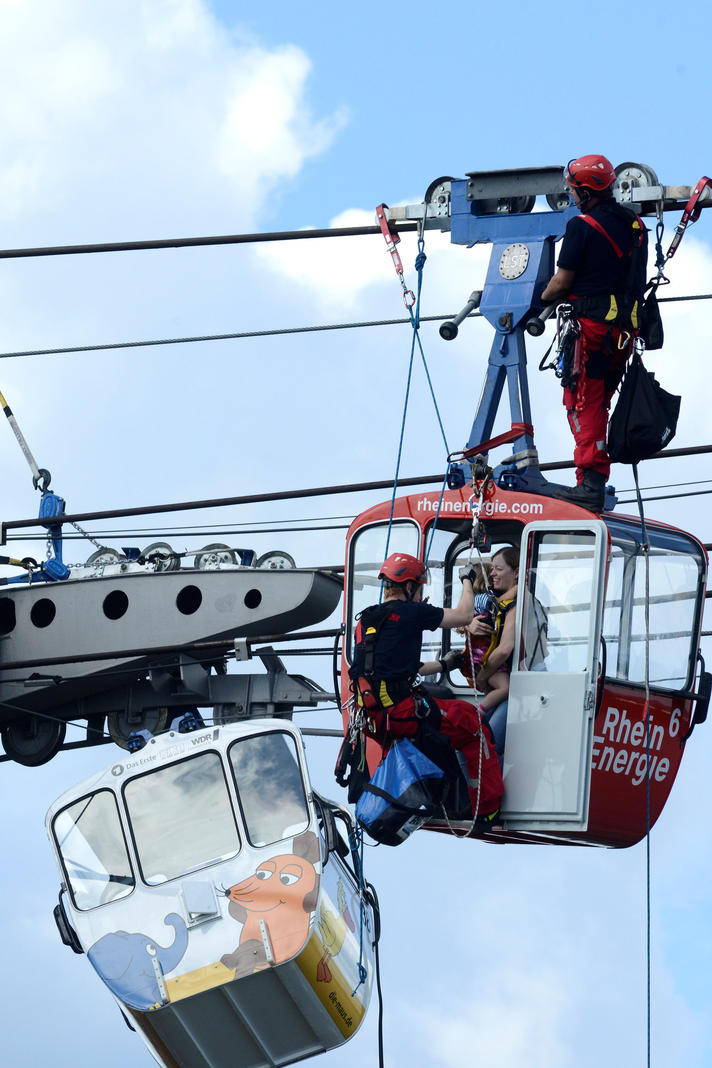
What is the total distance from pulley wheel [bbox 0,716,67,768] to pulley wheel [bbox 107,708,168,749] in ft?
2.55

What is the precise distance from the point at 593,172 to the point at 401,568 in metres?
3.35

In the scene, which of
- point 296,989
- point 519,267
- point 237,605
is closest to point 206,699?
point 237,605

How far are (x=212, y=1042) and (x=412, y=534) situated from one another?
4.68m

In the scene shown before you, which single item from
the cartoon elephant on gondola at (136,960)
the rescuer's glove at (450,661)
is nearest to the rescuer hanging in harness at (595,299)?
the rescuer's glove at (450,661)

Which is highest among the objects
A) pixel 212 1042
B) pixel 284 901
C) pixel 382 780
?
pixel 382 780

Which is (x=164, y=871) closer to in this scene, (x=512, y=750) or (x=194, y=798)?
(x=194, y=798)

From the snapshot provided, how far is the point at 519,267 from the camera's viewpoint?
18.6 meters

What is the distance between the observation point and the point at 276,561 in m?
25.2

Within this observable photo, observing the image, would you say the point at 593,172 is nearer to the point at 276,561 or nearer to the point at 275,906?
the point at 275,906

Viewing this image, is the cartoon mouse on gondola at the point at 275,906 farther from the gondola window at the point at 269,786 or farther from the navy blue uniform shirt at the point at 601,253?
the navy blue uniform shirt at the point at 601,253

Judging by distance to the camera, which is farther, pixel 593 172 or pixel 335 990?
pixel 335 990

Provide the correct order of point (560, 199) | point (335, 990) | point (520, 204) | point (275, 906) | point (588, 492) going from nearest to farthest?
point (588, 492), point (560, 199), point (520, 204), point (275, 906), point (335, 990)

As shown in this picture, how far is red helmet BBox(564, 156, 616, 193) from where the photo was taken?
17312 millimetres

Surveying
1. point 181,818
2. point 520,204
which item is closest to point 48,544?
point 181,818
